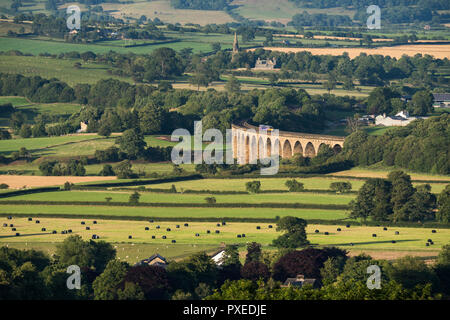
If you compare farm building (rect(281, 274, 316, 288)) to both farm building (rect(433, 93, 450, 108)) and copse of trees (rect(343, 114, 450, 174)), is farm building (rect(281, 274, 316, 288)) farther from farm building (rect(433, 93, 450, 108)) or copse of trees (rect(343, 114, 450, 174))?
farm building (rect(433, 93, 450, 108))

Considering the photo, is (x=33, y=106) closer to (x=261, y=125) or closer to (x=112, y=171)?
(x=261, y=125)

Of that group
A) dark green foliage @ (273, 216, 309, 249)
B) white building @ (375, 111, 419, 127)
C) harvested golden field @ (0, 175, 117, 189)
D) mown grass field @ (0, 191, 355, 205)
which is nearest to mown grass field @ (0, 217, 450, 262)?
dark green foliage @ (273, 216, 309, 249)

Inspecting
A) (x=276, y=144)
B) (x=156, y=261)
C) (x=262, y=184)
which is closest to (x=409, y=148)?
(x=276, y=144)

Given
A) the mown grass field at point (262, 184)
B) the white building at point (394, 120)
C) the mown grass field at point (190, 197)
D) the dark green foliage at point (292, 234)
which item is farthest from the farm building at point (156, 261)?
the white building at point (394, 120)

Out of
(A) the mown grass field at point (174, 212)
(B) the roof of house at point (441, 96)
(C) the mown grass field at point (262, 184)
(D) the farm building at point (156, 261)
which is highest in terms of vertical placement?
(D) the farm building at point (156, 261)

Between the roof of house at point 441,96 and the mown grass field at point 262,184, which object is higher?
the roof of house at point 441,96

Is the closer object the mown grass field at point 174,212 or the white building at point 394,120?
the mown grass field at point 174,212

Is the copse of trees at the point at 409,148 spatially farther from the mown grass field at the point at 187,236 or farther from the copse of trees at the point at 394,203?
the mown grass field at the point at 187,236
